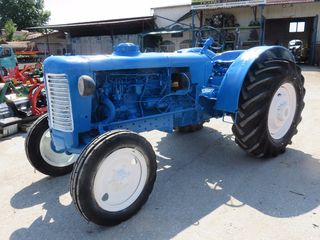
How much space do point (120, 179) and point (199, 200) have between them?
0.89 m

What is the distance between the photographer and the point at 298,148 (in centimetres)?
461

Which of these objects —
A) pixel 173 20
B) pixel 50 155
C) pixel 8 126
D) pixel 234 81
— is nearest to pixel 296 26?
pixel 173 20

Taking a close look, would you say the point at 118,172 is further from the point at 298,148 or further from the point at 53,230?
the point at 298,148

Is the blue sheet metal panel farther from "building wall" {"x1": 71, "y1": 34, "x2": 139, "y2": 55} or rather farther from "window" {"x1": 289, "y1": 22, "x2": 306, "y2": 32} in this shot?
"window" {"x1": 289, "y1": 22, "x2": 306, "y2": 32}

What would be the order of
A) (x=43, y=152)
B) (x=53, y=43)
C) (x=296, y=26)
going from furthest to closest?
(x=53, y=43), (x=296, y=26), (x=43, y=152)

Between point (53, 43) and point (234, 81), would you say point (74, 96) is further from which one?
point (53, 43)

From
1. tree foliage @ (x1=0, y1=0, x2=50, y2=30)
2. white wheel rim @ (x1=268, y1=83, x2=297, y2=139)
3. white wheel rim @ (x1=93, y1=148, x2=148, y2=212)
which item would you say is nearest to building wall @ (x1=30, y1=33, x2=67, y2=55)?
tree foliage @ (x1=0, y1=0, x2=50, y2=30)

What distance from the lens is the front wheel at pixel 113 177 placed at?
8.49 feet

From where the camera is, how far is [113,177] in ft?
9.25

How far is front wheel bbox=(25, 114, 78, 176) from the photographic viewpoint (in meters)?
3.59

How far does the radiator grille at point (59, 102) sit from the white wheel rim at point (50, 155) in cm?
59

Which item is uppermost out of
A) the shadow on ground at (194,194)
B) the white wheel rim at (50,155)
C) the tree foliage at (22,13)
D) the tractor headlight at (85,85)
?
the tree foliage at (22,13)

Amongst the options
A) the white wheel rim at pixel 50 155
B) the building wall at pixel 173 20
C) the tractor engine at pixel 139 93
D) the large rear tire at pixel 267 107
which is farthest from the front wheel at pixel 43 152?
the building wall at pixel 173 20

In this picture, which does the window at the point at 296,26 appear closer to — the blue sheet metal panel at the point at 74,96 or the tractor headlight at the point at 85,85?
the blue sheet metal panel at the point at 74,96
